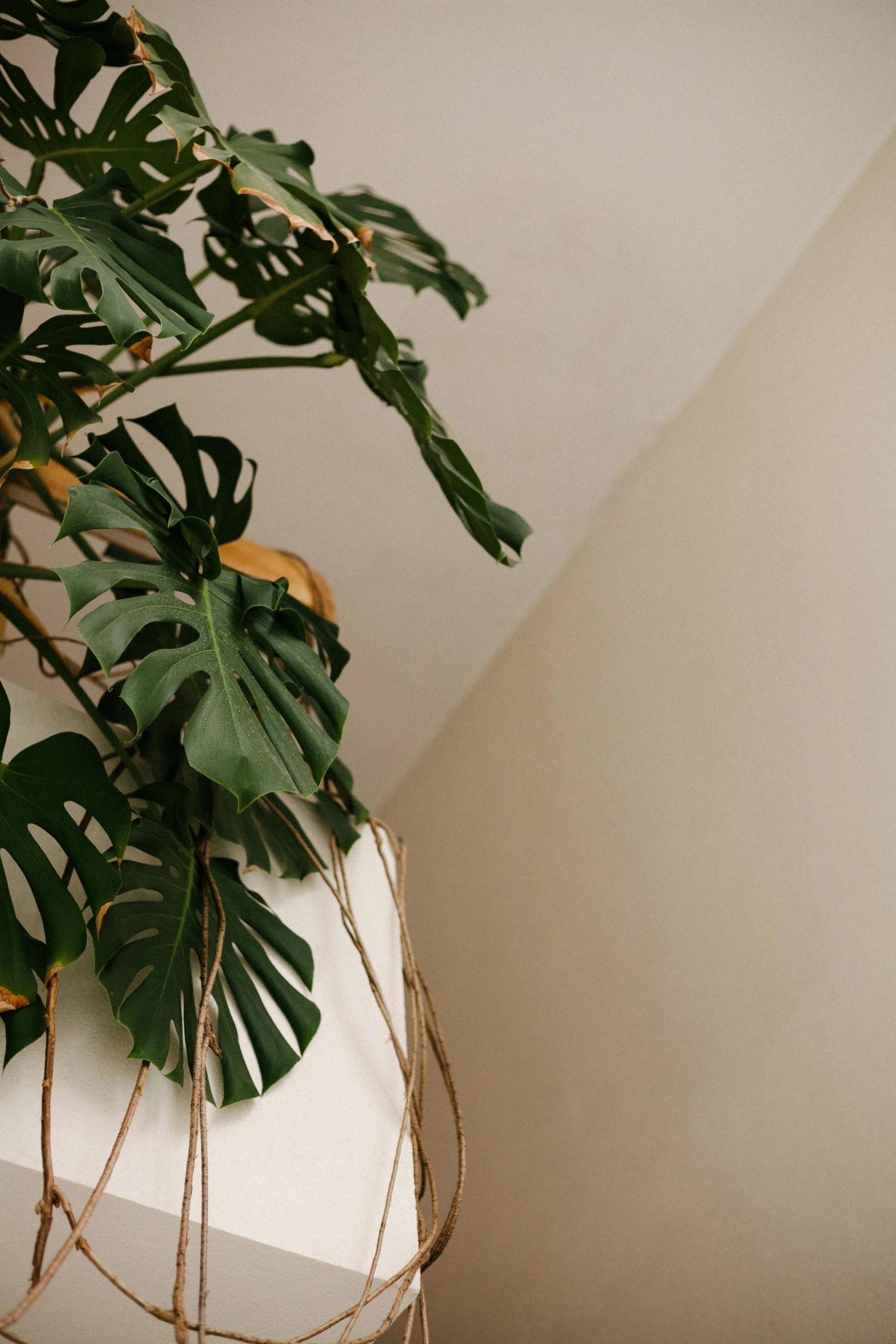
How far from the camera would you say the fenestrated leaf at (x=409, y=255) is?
1127 mm

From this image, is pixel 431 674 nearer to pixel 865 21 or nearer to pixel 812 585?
pixel 812 585

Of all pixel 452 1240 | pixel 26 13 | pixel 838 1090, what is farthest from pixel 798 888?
pixel 26 13

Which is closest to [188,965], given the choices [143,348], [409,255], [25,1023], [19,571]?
[25,1023]

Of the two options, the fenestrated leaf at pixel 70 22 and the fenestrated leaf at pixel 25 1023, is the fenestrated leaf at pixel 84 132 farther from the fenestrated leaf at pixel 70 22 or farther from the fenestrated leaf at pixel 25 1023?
the fenestrated leaf at pixel 25 1023

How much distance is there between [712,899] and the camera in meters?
1.45

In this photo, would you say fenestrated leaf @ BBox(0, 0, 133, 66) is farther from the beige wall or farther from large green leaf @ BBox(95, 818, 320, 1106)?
the beige wall

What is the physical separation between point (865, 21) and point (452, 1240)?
6.98 feet

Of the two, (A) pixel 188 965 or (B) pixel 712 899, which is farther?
(B) pixel 712 899

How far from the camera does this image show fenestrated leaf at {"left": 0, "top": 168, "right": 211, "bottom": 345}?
0.66 metres

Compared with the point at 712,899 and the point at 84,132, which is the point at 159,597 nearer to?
the point at 84,132

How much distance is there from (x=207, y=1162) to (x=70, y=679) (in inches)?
16.3

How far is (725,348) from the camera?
1868 millimetres

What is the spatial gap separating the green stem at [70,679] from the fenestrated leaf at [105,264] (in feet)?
1.01

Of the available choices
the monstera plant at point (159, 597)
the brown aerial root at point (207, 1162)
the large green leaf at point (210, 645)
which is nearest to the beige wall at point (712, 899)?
the brown aerial root at point (207, 1162)
